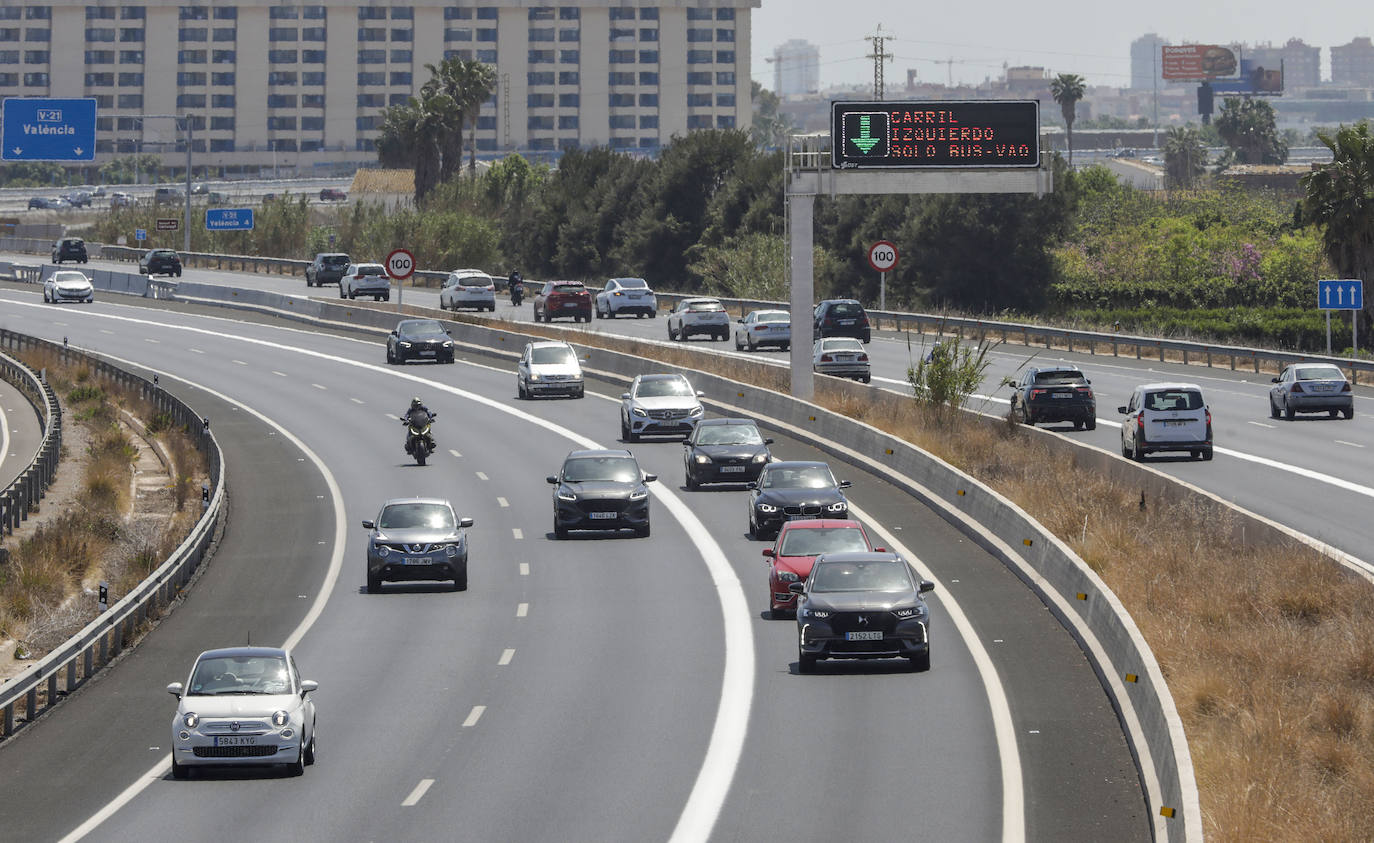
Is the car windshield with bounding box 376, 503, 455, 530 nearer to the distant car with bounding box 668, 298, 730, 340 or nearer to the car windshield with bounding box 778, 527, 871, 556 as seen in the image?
the car windshield with bounding box 778, 527, 871, 556

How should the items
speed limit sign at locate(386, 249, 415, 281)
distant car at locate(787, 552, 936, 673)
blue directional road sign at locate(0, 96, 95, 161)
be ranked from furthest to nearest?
1. blue directional road sign at locate(0, 96, 95, 161)
2. speed limit sign at locate(386, 249, 415, 281)
3. distant car at locate(787, 552, 936, 673)

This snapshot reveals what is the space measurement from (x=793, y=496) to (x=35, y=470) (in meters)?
21.2

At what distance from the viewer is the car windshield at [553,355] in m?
60.2

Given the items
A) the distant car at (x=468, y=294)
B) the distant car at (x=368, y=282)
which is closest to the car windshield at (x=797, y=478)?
the distant car at (x=468, y=294)

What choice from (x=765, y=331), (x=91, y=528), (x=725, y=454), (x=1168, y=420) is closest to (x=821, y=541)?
(x=725, y=454)

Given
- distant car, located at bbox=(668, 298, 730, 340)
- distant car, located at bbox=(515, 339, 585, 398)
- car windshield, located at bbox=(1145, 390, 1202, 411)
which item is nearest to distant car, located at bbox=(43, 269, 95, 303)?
distant car, located at bbox=(668, 298, 730, 340)

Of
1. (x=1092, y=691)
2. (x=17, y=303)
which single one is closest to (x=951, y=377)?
(x=1092, y=691)

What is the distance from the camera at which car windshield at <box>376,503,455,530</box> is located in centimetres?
3272

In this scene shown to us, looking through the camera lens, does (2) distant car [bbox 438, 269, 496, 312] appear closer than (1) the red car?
No

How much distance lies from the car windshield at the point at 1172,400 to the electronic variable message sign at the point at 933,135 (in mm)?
9823

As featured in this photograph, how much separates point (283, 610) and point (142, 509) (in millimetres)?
17952

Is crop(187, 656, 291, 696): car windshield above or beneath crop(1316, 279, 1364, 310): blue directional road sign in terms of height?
beneath

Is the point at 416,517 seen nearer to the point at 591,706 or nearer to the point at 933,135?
the point at 591,706

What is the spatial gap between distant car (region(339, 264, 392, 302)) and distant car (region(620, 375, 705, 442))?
129ft
